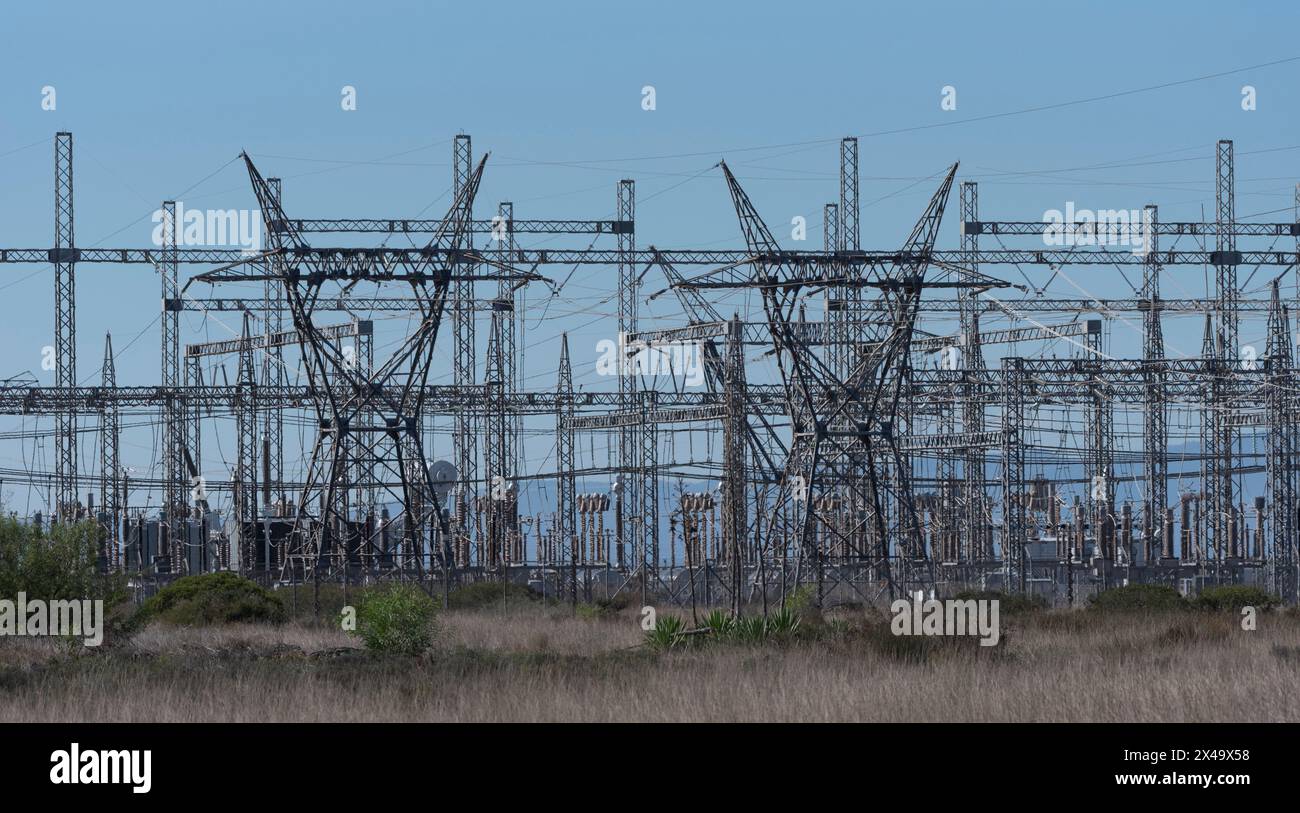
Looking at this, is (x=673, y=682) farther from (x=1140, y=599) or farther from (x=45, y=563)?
(x=1140, y=599)

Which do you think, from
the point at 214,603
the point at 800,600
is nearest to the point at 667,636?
the point at 800,600

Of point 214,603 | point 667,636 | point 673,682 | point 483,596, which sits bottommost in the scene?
point 483,596

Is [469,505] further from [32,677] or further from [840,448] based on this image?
[32,677]

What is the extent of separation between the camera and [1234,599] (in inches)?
1463

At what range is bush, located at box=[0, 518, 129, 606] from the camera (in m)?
24.5

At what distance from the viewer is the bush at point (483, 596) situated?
40.8 meters

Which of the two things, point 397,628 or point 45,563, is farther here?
point 45,563

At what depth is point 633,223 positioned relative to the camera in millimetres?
51125

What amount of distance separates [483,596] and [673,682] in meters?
24.2

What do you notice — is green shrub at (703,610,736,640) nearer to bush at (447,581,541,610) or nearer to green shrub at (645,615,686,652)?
green shrub at (645,615,686,652)

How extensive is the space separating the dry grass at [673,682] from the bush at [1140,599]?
9.23m
